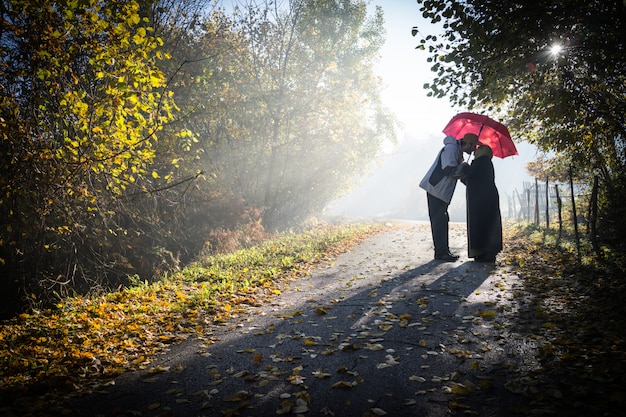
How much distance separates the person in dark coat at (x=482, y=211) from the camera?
7.33 m

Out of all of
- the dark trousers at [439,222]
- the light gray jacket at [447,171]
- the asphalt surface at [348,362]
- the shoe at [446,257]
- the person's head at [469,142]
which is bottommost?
the shoe at [446,257]

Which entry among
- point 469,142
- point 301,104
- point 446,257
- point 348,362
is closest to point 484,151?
point 469,142

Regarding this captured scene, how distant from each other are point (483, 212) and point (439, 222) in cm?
93

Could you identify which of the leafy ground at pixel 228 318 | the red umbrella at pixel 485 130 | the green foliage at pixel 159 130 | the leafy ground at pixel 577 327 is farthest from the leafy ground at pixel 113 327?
the red umbrella at pixel 485 130

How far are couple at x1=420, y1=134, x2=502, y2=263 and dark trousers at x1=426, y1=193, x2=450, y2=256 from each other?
0.19m

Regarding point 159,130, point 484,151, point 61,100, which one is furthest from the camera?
point 159,130

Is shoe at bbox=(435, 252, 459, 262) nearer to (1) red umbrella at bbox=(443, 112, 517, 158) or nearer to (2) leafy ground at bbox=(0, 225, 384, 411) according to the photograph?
(1) red umbrella at bbox=(443, 112, 517, 158)

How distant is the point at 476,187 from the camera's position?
24.5 feet

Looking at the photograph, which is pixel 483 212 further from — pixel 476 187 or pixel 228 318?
pixel 228 318

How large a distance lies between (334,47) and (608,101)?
16.3 metres

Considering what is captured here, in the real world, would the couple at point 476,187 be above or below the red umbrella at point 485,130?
below

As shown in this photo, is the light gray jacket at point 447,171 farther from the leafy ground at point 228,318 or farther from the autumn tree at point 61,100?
the autumn tree at point 61,100

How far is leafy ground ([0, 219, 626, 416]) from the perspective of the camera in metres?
2.76

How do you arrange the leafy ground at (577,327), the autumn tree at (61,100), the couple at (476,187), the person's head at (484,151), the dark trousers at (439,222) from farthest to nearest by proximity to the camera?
the dark trousers at (439,222)
the couple at (476,187)
the person's head at (484,151)
the autumn tree at (61,100)
the leafy ground at (577,327)
